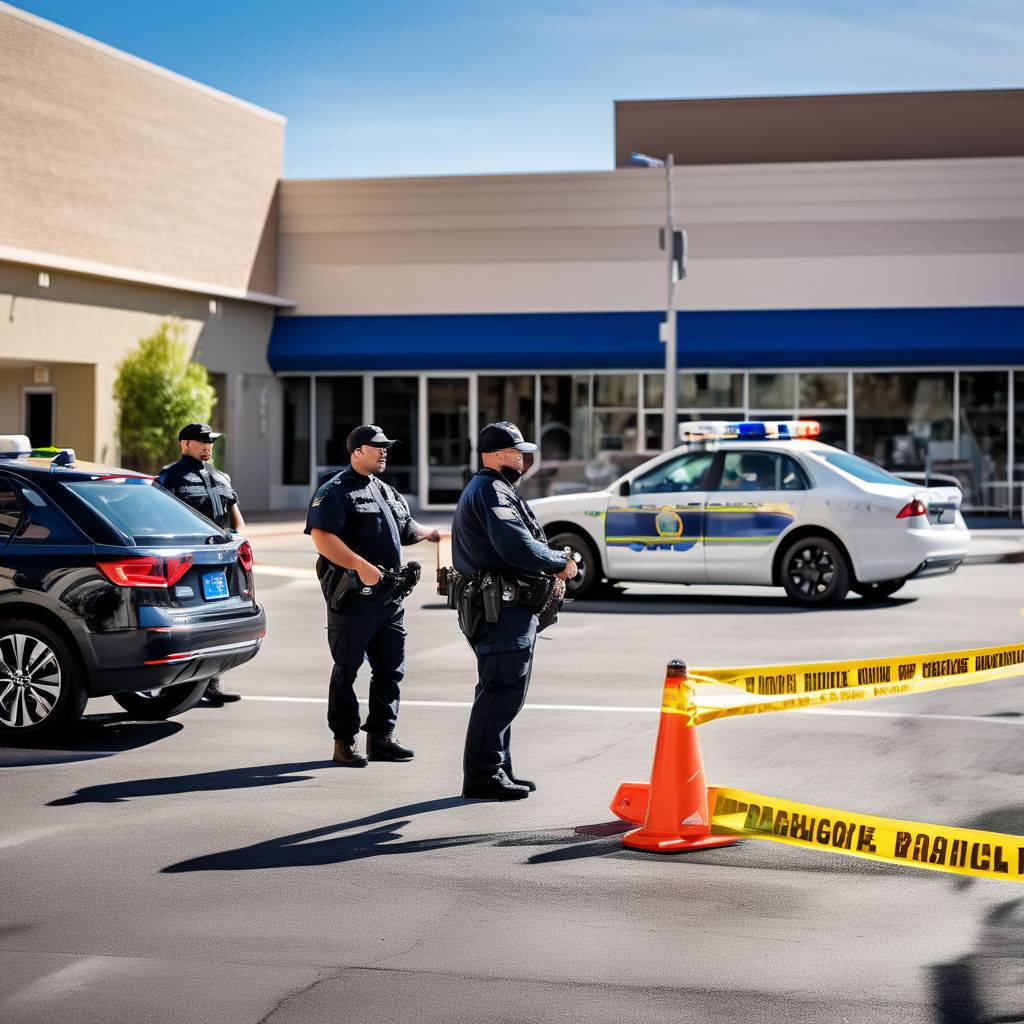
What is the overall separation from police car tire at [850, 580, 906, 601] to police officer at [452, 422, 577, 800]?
10074 millimetres

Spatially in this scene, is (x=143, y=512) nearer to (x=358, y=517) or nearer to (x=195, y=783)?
(x=358, y=517)

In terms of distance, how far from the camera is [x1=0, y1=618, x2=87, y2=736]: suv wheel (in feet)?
29.4

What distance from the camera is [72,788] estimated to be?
800 centimetres

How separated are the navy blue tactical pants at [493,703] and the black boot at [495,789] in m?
0.02

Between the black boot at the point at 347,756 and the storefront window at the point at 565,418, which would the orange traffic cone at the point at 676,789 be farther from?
the storefront window at the point at 565,418

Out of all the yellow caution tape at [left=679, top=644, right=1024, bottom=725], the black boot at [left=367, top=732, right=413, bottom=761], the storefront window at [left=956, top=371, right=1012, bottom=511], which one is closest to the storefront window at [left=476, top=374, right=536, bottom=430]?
the storefront window at [left=956, top=371, right=1012, bottom=511]

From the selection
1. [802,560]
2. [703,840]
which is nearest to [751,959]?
[703,840]

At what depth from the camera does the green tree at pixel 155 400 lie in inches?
1113

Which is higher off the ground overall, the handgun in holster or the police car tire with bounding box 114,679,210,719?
the handgun in holster

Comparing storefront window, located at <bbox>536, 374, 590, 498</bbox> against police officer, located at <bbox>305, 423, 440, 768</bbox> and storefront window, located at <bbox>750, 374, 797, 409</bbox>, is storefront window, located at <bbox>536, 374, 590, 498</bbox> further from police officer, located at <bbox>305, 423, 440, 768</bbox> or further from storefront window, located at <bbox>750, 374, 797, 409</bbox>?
police officer, located at <bbox>305, 423, 440, 768</bbox>

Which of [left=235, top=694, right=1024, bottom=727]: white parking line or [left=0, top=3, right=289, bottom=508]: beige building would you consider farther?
[left=0, top=3, right=289, bottom=508]: beige building

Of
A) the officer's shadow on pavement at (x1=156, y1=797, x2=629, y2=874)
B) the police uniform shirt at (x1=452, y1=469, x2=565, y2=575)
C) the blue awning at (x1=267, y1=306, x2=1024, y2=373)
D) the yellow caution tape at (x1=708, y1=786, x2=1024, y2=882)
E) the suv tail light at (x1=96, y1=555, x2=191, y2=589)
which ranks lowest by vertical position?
the officer's shadow on pavement at (x1=156, y1=797, x2=629, y2=874)

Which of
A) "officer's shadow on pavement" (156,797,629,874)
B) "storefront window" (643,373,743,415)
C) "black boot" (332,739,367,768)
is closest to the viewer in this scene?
"officer's shadow on pavement" (156,797,629,874)

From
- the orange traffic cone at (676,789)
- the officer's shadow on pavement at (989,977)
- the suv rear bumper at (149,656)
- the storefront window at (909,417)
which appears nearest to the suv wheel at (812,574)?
the suv rear bumper at (149,656)
